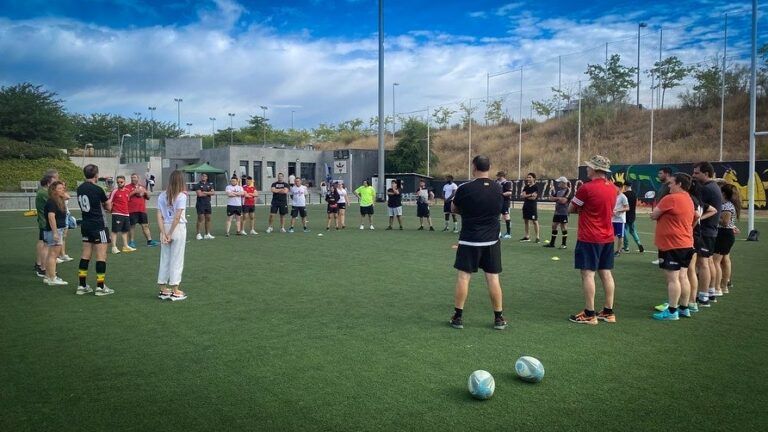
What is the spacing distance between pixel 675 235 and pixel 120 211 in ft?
40.1

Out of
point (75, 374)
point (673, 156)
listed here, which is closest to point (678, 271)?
point (75, 374)

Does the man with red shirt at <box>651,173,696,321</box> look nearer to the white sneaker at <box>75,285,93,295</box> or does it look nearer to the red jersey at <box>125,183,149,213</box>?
the white sneaker at <box>75,285,93,295</box>

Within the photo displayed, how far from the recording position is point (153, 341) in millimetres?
5859

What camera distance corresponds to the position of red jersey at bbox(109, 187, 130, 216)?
43.1ft

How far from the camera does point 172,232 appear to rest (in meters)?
7.73

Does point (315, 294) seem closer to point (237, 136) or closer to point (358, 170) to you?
point (358, 170)

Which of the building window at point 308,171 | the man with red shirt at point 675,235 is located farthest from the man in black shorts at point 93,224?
the building window at point 308,171

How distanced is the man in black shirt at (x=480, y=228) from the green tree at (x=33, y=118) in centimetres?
5376

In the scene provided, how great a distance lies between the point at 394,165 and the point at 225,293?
132 feet

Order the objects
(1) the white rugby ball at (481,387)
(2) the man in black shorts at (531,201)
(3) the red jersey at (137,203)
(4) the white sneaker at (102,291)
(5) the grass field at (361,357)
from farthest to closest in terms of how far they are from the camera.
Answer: (2) the man in black shorts at (531,201), (3) the red jersey at (137,203), (4) the white sneaker at (102,291), (1) the white rugby ball at (481,387), (5) the grass field at (361,357)

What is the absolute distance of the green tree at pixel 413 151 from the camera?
47156mm

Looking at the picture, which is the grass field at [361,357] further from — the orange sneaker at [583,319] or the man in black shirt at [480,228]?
the man in black shirt at [480,228]

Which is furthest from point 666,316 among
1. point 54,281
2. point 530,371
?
point 54,281

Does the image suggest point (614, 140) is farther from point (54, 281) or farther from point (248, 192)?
point (54, 281)
